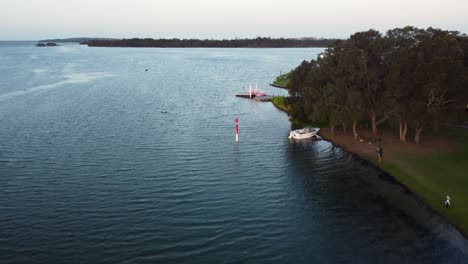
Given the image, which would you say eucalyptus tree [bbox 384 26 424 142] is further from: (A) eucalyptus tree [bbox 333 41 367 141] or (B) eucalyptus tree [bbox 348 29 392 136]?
(A) eucalyptus tree [bbox 333 41 367 141]

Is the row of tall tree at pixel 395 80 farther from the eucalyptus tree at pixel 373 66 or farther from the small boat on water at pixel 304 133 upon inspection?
the small boat on water at pixel 304 133

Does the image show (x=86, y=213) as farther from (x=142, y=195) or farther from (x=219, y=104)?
(x=219, y=104)

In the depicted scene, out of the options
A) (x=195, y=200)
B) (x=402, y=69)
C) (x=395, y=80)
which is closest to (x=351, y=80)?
(x=395, y=80)

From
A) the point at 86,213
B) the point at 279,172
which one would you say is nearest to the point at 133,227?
the point at 86,213

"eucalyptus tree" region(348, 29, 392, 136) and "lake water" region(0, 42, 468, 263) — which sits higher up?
"eucalyptus tree" region(348, 29, 392, 136)

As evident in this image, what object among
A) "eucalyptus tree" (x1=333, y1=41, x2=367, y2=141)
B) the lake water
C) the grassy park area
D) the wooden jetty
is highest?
"eucalyptus tree" (x1=333, y1=41, x2=367, y2=141)

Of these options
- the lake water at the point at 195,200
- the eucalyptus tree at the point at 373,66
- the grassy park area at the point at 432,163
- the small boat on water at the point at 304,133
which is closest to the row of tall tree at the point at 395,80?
the eucalyptus tree at the point at 373,66

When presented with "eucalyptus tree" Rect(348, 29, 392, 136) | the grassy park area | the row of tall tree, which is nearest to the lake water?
the grassy park area
